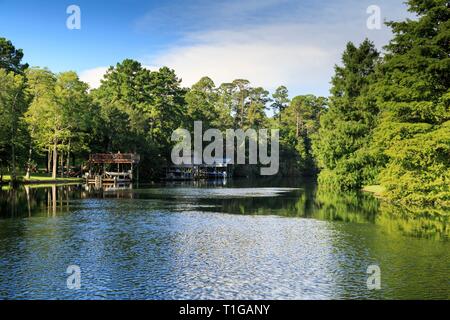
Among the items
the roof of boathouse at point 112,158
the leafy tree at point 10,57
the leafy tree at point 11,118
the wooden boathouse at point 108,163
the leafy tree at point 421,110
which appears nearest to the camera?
the leafy tree at point 421,110

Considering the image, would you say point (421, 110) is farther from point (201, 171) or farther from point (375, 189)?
point (201, 171)

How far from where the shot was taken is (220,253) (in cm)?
1831

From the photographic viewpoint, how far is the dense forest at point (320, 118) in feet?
111

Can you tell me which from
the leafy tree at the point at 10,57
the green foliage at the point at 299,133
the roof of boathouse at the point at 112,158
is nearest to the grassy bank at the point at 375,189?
the roof of boathouse at the point at 112,158

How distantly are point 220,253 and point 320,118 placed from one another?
44.7m

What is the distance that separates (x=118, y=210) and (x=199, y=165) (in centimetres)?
5725

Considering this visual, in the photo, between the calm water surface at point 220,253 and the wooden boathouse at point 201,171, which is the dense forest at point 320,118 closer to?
the wooden boathouse at point 201,171

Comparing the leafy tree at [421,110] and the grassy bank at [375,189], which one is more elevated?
the leafy tree at [421,110]

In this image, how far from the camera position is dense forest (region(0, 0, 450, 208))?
33.8 m

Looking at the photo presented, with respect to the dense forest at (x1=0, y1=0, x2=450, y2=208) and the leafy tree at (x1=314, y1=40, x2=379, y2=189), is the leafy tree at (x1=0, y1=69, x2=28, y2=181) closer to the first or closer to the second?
the dense forest at (x1=0, y1=0, x2=450, y2=208)

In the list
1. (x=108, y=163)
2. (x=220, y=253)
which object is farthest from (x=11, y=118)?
(x=220, y=253)

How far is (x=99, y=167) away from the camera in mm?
75625

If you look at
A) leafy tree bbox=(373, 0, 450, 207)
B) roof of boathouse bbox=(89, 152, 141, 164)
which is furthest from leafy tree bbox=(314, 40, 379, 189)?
roof of boathouse bbox=(89, 152, 141, 164)

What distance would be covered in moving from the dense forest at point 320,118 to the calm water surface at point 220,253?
237 inches
